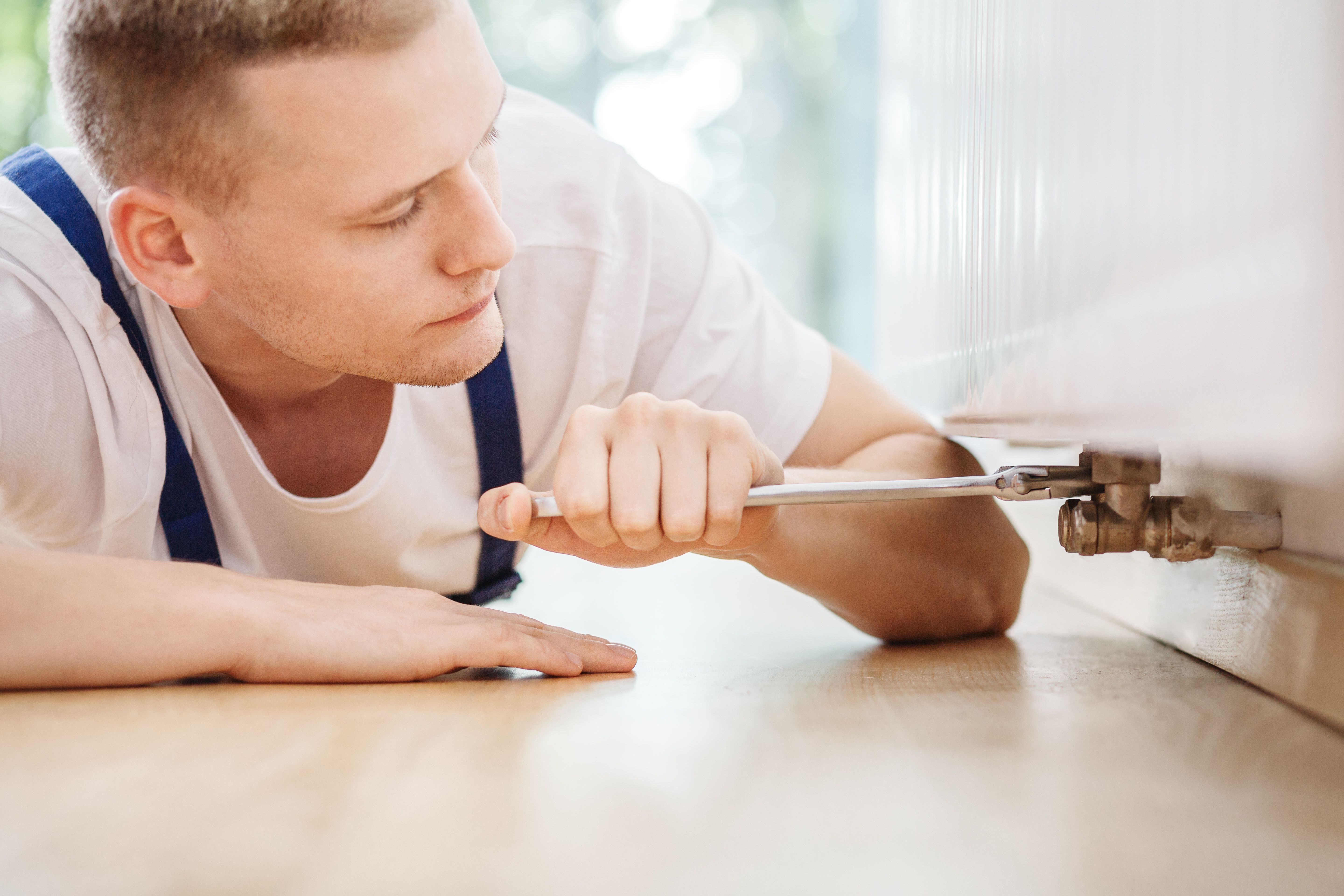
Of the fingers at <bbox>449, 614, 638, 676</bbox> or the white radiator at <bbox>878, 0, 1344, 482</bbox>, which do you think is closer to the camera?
the white radiator at <bbox>878, 0, 1344, 482</bbox>

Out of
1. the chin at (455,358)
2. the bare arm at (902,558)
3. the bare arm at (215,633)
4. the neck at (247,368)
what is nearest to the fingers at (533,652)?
the bare arm at (215,633)

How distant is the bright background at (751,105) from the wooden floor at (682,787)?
2470mm

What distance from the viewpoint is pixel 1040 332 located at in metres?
0.50

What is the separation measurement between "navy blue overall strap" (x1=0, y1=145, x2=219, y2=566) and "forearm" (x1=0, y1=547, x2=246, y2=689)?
20 cm

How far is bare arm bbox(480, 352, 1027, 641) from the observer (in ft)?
1.63

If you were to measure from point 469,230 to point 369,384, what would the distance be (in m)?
0.23

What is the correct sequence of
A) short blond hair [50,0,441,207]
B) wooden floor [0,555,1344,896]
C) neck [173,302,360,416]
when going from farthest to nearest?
neck [173,302,360,416] → short blond hair [50,0,441,207] → wooden floor [0,555,1344,896]

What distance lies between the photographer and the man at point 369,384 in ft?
1.71

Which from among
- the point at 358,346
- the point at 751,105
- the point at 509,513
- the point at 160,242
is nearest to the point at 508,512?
the point at 509,513

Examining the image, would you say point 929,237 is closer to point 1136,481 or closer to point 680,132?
point 1136,481

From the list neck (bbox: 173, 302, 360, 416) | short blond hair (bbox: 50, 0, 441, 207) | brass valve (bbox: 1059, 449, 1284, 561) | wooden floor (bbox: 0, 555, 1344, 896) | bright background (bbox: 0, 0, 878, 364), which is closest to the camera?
wooden floor (bbox: 0, 555, 1344, 896)

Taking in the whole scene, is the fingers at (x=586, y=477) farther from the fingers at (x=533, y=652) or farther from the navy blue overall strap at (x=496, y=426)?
the navy blue overall strap at (x=496, y=426)

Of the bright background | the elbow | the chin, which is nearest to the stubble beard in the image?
the chin

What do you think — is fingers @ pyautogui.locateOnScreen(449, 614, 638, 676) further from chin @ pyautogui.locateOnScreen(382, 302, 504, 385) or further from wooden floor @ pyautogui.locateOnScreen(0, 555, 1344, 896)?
chin @ pyautogui.locateOnScreen(382, 302, 504, 385)
